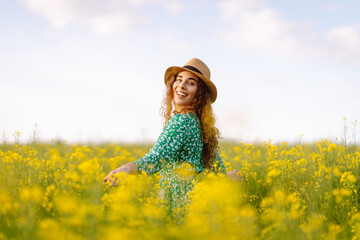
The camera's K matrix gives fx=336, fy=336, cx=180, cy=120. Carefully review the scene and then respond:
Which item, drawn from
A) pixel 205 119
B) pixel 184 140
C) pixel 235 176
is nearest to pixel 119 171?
pixel 184 140

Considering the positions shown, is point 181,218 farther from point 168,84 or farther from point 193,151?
point 168,84

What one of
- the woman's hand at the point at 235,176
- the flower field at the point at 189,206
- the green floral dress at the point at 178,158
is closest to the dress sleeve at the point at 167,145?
the green floral dress at the point at 178,158

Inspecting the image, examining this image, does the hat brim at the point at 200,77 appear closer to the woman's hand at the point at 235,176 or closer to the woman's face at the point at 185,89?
the woman's face at the point at 185,89

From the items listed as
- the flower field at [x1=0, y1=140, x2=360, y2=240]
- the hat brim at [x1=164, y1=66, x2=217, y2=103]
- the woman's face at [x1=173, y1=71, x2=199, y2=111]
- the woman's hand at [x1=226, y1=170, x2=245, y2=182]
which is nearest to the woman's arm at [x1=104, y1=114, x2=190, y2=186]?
the flower field at [x1=0, y1=140, x2=360, y2=240]

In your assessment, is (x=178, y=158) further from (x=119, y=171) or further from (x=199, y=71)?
(x=199, y=71)

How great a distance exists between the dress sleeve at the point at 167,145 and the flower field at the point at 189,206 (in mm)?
163

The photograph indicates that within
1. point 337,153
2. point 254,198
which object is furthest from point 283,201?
point 337,153

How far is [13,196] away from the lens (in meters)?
2.82

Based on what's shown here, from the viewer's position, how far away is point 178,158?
3270 mm

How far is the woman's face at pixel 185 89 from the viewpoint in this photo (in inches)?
138

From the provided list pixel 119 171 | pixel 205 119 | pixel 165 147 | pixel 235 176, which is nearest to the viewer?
pixel 119 171

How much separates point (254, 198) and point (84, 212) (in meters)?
2.68

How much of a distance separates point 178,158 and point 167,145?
33 centimetres

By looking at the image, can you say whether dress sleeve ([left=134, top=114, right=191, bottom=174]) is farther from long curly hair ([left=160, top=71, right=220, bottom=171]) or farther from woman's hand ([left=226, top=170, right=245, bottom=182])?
woman's hand ([left=226, top=170, right=245, bottom=182])
